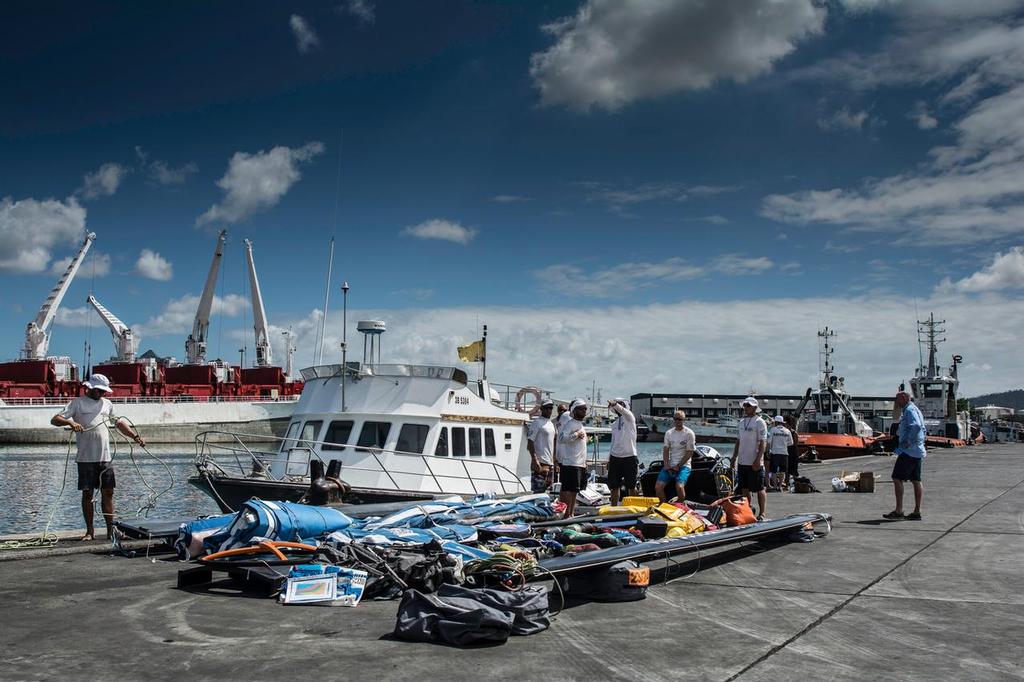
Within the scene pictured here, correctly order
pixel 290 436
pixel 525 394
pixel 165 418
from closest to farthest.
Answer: pixel 290 436 < pixel 525 394 < pixel 165 418

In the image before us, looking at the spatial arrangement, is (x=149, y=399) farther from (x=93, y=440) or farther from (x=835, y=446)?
(x=93, y=440)

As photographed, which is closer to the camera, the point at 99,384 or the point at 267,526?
the point at 267,526

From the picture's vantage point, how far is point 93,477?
9305mm

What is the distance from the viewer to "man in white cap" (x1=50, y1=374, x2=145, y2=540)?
921 cm

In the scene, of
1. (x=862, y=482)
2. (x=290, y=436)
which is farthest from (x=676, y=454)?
(x=290, y=436)

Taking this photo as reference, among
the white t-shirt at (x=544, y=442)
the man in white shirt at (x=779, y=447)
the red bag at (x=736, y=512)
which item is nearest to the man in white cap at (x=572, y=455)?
the red bag at (x=736, y=512)

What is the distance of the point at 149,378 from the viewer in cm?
8431

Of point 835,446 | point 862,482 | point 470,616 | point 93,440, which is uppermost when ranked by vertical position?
point 93,440

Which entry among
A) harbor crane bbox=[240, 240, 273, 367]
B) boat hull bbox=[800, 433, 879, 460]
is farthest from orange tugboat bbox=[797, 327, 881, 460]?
harbor crane bbox=[240, 240, 273, 367]

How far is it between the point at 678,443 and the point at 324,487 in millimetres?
5088

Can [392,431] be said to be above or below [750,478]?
above

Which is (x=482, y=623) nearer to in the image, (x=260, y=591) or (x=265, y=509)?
(x=260, y=591)

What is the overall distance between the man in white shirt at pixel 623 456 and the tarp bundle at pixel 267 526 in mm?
5042

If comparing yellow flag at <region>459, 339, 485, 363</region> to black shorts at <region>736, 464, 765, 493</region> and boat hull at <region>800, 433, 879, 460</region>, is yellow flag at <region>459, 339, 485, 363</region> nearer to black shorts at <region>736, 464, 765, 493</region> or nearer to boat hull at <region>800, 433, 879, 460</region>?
black shorts at <region>736, 464, 765, 493</region>
